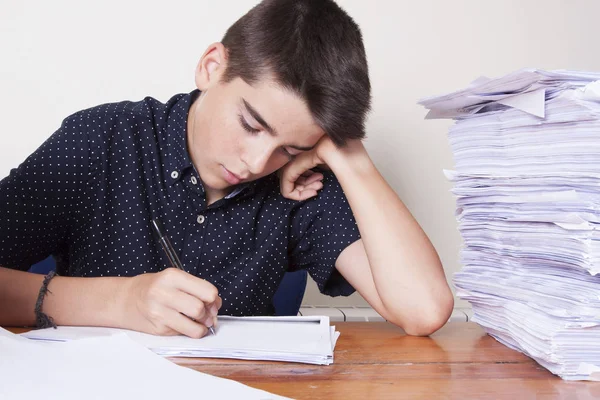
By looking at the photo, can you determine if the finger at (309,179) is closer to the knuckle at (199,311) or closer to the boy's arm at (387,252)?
the boy's arm at (387,252)

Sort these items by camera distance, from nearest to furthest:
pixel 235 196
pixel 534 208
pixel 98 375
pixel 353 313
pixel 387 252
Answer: pixel 98 375, pixel 534 208, pixel 387 252, pixel 235 196, pixel 353 313

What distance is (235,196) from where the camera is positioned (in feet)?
4.29

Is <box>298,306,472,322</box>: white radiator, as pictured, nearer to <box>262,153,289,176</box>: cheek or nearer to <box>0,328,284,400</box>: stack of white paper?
<box>262,153,289,176</box>: cheek

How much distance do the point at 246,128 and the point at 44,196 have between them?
15.7 inches

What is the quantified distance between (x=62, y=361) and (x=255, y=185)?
0.68 m

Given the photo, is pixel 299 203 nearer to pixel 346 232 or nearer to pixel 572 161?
pixel 346 232

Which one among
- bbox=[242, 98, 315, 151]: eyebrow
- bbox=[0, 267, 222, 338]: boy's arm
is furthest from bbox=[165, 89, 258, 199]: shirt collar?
bbox=[0, 267, 222, 338]: boy's arm

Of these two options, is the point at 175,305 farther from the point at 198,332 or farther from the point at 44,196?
the point at 44,196

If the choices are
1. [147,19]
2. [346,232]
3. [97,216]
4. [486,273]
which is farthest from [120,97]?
[486,273]

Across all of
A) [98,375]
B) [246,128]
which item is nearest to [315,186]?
[246,128]

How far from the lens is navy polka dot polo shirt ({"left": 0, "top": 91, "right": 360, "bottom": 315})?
3.92ft

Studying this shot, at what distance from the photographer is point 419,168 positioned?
187 centimetres

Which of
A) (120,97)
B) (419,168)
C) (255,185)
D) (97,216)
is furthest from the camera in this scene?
(419,168)

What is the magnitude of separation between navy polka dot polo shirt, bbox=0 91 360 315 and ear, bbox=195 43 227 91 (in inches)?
3.6
